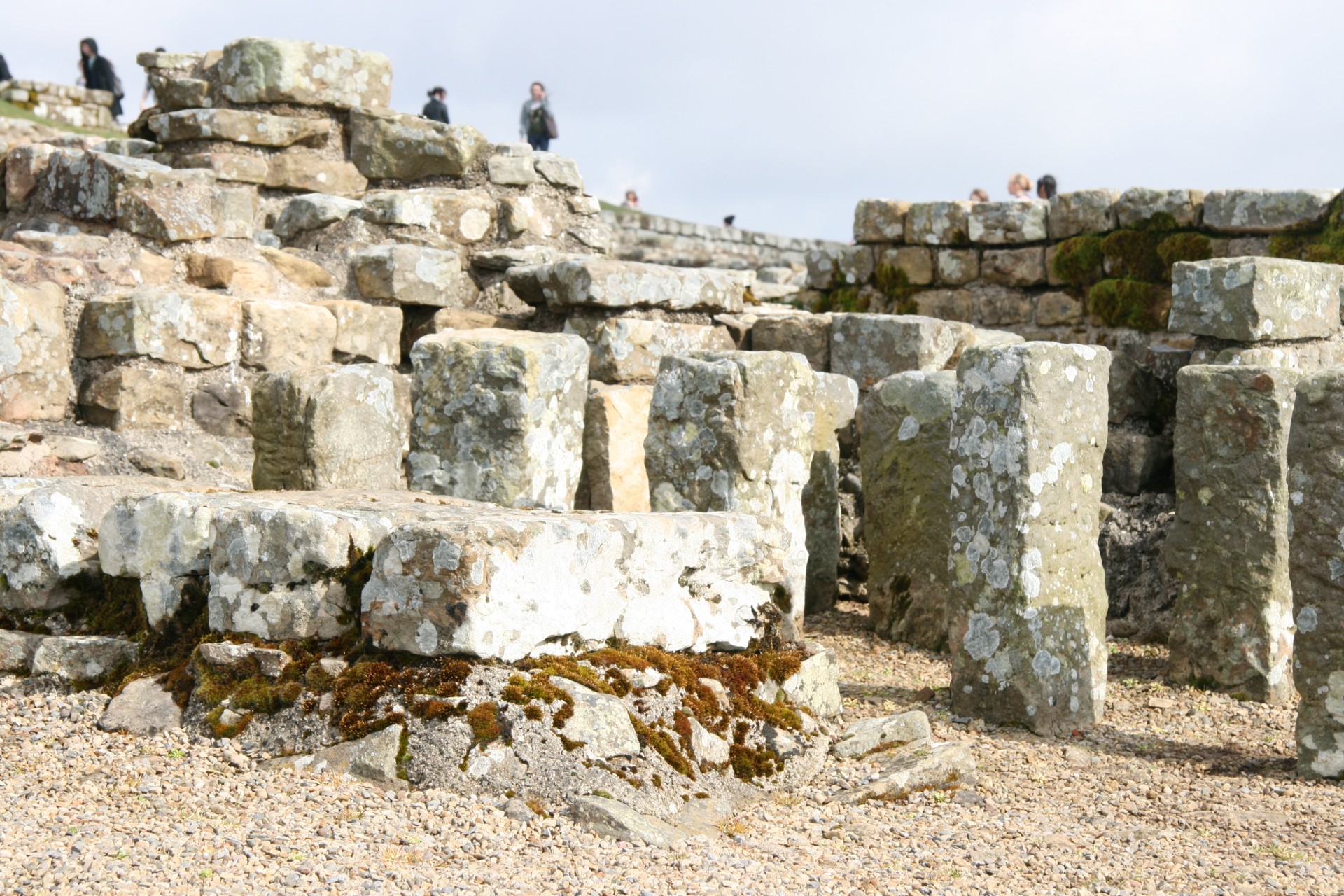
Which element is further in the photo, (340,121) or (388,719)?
(340,121)

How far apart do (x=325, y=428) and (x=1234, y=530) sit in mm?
4810

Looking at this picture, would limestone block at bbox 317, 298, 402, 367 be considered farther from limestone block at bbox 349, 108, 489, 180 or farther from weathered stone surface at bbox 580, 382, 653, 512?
limestone block at bbox 349, 108, 489, 180

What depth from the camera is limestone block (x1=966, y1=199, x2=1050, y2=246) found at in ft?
39.8

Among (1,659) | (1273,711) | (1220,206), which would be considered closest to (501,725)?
(1,659)

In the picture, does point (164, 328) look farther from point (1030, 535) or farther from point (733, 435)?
point (1030, 535)

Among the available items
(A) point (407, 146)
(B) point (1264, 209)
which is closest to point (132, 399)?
(A) point (407, 146)

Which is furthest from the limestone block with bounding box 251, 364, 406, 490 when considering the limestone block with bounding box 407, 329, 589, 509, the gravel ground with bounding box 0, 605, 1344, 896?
the gravel ground with bounding box 0, 605, 1344, 896

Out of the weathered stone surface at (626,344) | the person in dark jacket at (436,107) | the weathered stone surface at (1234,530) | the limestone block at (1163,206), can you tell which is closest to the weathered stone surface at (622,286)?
the weathered stone surface at (626,344)

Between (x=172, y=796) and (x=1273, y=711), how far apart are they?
546 centimetres

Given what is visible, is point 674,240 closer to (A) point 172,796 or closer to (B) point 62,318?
(B) point 62,318

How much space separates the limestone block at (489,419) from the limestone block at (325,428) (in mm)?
215

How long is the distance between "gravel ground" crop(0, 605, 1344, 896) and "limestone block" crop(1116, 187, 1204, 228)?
5849 mm

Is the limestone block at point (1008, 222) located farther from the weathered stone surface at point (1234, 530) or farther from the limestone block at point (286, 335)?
the limestone block at point (286, 335)

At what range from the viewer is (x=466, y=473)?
7.32 meters
